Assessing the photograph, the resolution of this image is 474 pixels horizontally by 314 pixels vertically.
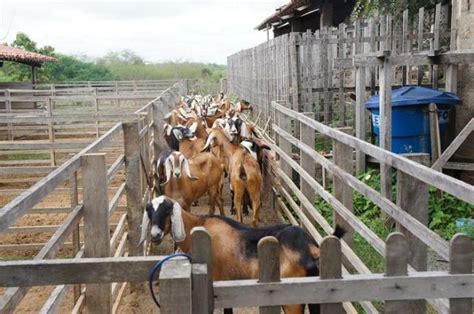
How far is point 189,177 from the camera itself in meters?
7.13

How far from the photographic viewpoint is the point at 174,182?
23.9 ft

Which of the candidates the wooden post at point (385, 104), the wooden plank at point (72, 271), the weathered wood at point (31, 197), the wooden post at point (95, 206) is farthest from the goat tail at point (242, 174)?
the wooden plank at point (72, 271)

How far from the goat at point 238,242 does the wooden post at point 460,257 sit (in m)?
1.65

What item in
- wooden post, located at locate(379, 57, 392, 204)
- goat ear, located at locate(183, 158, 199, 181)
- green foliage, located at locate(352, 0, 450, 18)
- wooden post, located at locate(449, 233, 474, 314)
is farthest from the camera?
green foliage, located at locate(352, 0, 450, 18)

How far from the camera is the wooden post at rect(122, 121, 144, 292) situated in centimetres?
586

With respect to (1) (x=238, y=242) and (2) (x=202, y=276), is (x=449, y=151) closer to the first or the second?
(1) (x=238, y=242)

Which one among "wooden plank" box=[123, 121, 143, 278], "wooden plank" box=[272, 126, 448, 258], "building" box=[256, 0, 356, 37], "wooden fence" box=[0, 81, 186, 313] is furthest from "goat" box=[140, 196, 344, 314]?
"building" box=[256, 0, 356, 37]

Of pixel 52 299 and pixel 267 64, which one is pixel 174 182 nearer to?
pixel 52 299

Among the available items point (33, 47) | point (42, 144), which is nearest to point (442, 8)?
point (42, 144)

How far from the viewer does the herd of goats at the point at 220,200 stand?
4.08m

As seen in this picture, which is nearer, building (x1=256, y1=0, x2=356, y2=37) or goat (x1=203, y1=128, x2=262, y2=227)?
goat (x1=203, y1=128, x2=262, y2=227)

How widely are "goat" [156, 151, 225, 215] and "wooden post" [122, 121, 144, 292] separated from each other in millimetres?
1139

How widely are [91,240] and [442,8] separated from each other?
27.4 ft

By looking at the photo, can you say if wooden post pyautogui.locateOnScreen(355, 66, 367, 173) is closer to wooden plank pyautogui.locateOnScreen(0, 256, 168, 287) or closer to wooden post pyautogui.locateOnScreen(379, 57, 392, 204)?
wooden post pyautogui.locateOnScreen(379, 57, 392, 204)
